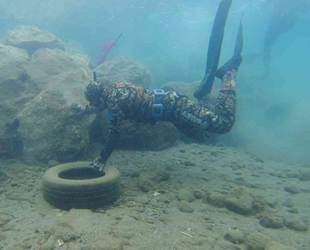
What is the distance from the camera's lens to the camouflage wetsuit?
5266mm

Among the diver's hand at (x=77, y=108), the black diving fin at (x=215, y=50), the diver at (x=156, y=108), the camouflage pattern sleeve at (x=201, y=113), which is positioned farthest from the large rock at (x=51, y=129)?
the black diving fin at (x=215, y=50)

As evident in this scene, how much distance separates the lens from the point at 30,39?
38.3 ft

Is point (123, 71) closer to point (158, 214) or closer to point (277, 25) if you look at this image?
point (158, 214)

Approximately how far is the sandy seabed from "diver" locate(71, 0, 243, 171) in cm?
124

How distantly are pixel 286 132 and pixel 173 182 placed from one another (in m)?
10.4

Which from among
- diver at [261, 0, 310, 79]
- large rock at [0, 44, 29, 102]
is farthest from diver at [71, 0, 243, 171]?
diver at [261, 0, 310, 79]

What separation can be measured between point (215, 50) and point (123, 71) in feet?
21.2

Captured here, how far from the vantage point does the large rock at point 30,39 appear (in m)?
11.3

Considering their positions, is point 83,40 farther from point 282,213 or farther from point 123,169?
point 282,213

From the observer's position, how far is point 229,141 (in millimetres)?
10570

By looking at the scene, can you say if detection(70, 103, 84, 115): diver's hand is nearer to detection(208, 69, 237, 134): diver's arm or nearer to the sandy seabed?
the sandy seabed

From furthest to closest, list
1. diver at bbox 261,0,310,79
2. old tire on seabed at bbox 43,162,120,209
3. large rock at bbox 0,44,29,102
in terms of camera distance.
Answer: diver at bbox 261,0,310,79
large rock at bbox 0,44,29,102
old tire on seabed at bbox 43,162,120,209

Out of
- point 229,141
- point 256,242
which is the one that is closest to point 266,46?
point 229,141

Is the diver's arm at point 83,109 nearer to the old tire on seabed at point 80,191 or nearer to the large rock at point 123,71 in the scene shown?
the old tire on seabed at point 80,191
